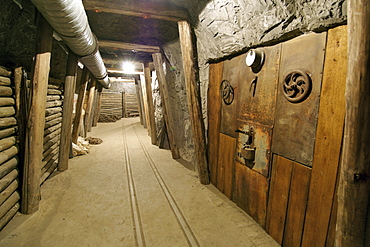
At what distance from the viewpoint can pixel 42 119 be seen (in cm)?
230

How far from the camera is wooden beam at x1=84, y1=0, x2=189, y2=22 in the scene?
257 centimetres

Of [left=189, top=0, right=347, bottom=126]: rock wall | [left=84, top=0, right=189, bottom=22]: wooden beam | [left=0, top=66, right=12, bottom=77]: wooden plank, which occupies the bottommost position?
[left=0, top=66, right=12, bottom=77]: wooden plank

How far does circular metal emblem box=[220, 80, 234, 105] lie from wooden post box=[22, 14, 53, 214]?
7.71ft

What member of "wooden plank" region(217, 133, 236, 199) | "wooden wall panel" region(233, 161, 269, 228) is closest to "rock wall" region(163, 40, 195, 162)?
"wooden plank" region(217, 133, 236, 199)

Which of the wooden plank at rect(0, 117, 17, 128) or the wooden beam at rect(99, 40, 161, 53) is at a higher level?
the wooden beam at rect(99, 40, 161, 53)

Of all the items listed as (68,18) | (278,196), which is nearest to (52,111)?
(68,18)

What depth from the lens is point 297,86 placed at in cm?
157

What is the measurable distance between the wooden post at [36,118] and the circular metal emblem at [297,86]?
9.17ft

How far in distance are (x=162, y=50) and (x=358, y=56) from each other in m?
4.12

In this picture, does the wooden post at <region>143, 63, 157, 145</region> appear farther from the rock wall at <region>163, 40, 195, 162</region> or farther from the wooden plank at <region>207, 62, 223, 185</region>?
the wooden plank at <region>207, 62, 223, 185</region>

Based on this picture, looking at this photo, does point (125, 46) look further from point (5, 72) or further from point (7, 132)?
point (7, 132)

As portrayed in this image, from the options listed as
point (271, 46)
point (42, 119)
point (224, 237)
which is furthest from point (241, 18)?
point (42, 119)

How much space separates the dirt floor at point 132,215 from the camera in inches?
75.9

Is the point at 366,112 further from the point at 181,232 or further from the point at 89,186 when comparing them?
the point at 89,186
